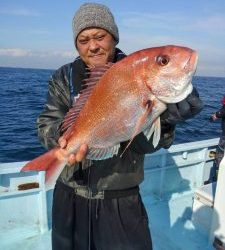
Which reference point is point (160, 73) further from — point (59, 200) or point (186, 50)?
point (59, 200)

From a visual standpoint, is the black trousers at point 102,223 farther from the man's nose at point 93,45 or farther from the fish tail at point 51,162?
the man's nose at point 93,45

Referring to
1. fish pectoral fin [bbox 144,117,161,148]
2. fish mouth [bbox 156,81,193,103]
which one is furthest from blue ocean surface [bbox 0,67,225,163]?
fish mouth [bbox 156,81,193,103]

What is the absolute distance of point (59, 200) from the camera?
300 centimetres

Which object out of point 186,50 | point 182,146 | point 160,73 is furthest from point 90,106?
point 182,146

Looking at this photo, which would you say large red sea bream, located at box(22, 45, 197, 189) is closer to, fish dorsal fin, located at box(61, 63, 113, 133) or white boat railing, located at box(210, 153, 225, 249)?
fish dorsal fin, located at box(61, 63, 113, 133)

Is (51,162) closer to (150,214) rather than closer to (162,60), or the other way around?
(162,60)

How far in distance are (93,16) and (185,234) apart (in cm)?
320

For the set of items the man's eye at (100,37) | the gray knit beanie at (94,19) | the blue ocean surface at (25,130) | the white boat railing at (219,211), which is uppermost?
the gray knit beanie at (94,19)

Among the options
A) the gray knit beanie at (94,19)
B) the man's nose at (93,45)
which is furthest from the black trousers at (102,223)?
the gray knit beanie at (94,19)

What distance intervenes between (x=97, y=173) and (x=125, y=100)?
31.5 inches

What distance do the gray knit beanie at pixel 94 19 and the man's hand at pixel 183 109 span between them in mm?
821

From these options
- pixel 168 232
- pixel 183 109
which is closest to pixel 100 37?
pixel 183 109

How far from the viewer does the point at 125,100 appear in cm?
224

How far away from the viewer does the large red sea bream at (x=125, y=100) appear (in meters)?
2.18
